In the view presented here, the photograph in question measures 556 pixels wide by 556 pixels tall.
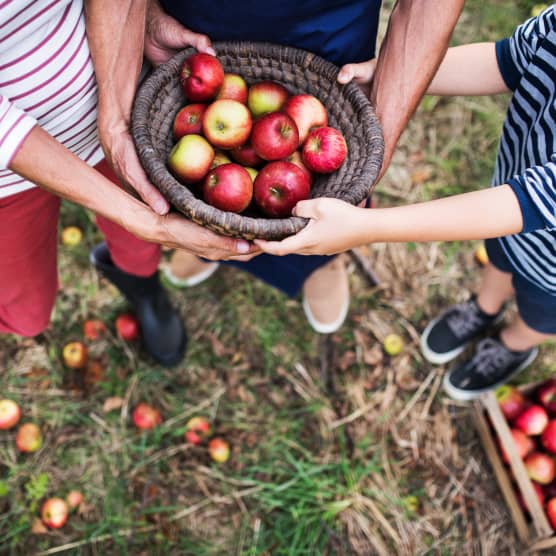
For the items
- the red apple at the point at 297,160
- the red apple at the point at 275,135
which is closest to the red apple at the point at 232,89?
the red apple at the point at 275,135

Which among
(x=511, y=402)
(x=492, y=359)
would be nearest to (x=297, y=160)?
(x=492, y=359)

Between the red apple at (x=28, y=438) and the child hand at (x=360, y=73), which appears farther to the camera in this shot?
the red apple at (x=28, y=438)

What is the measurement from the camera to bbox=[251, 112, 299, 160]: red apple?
5.08ft

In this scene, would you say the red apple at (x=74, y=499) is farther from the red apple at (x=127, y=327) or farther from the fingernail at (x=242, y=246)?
the fingernail at (x=242, y=246)

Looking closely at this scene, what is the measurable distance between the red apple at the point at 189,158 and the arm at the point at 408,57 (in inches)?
22.1

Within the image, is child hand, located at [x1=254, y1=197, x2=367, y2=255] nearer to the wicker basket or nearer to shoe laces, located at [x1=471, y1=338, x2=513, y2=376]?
the wicker basket

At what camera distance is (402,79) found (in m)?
1.56

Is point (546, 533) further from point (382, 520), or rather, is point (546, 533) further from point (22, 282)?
point (22, 282)

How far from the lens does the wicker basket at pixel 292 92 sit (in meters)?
1.29

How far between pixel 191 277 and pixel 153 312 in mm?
345

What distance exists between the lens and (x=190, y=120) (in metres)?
1.63

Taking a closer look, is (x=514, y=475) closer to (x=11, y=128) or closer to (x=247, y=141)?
(x=247, y=141)

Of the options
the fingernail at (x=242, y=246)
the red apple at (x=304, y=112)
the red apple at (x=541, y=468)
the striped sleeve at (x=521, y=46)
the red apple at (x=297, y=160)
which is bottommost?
the red apple at (x=541, y=468)

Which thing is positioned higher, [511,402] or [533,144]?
[533,144]
